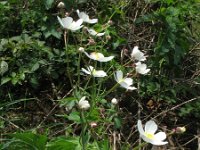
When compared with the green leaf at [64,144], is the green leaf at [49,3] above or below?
above

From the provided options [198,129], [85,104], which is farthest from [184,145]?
[85,104]

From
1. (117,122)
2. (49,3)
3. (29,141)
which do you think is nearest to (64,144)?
(29,141)

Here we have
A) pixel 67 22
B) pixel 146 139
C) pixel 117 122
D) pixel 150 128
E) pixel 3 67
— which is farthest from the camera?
pixel 3 67

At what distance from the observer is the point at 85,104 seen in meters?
1.63

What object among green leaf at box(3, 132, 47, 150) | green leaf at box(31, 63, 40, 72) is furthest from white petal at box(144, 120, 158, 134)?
green leaf at box(31, 63, 40, 72)

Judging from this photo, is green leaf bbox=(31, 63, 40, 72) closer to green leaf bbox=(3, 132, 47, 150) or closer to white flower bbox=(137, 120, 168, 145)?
green leaf bbox=(3, 132, 47, 150)

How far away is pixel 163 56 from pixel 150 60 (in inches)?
3.8

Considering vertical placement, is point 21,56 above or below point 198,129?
above

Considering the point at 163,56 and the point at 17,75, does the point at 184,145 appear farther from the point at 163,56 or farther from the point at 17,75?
the point at 17,75

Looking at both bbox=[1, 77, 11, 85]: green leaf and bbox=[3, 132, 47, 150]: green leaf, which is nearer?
bbox=[3, 132, 47, 150]: green leaf

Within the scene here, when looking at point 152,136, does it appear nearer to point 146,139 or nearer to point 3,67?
point 146,139

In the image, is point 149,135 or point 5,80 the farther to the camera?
point 5,80

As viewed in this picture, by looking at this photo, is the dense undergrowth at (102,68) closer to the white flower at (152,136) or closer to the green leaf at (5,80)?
the green leaf at (5,80)

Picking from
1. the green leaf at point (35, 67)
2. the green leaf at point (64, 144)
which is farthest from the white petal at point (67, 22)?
the green leaf at point (35, 67)
